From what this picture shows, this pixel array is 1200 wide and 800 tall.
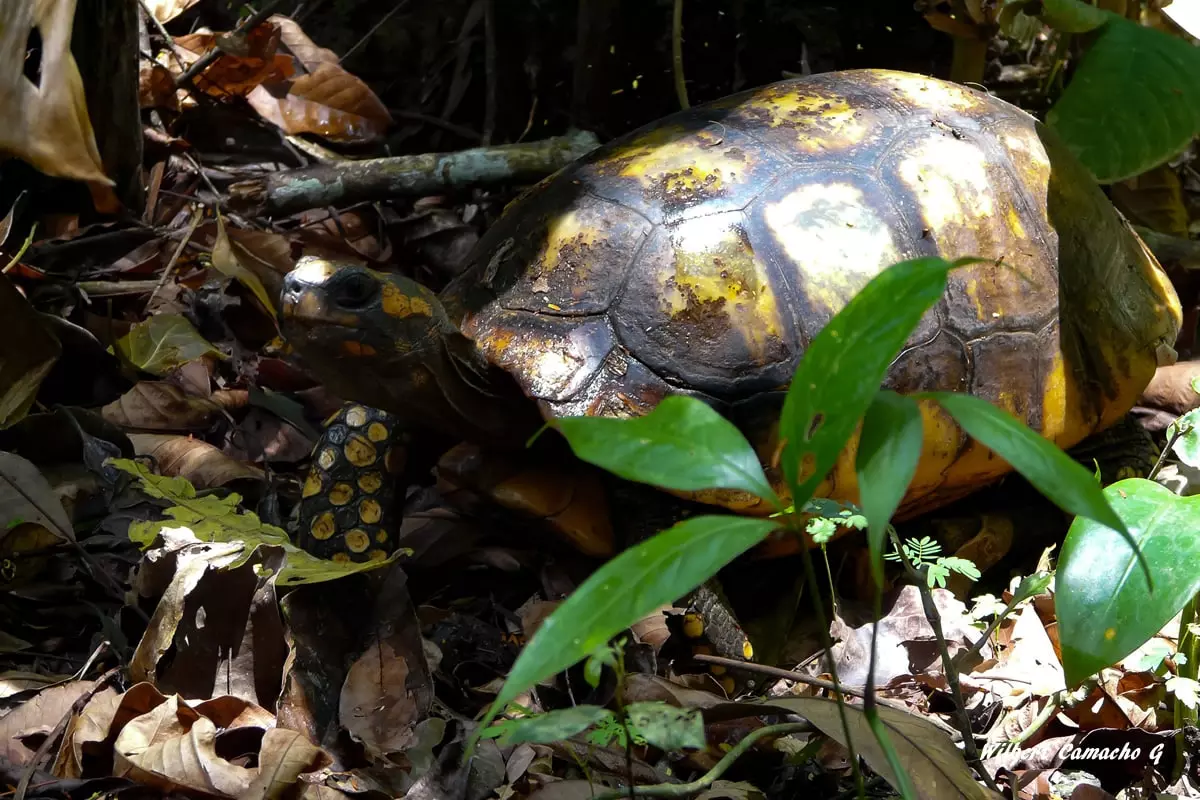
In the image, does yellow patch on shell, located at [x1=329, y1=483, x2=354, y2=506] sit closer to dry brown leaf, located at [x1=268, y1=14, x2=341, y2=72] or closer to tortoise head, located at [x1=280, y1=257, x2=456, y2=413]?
tortoise head, located at [x1=280, y1=257, x2=456, y2=413]

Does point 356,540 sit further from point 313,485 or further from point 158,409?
point 158,409

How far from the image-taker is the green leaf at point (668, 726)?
4.33 ft

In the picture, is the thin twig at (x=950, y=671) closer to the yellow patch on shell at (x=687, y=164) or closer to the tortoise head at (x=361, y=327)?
the yellow patch on shell at (x=687, y=164)

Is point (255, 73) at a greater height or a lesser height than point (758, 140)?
lesser

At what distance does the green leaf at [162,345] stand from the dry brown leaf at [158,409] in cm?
7

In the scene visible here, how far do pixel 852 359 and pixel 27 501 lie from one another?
2160 mm

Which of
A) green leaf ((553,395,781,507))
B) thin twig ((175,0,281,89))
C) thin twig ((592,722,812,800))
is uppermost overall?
green leaf ((553,395,781,507))

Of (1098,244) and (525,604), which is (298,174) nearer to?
(525,604)

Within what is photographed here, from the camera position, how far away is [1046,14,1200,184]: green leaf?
6.23ft

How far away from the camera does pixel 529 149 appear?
3561mm

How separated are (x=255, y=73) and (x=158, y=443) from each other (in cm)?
177

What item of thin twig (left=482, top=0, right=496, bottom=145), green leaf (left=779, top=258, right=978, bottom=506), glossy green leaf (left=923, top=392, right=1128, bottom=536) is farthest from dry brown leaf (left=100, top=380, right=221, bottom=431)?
glossy green leaf (left=923, top=392, right=1128, bottom=536)

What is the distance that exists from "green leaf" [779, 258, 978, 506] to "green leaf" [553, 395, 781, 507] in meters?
0.06

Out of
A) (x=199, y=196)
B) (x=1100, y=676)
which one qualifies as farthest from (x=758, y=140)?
(x=199, y=196)
